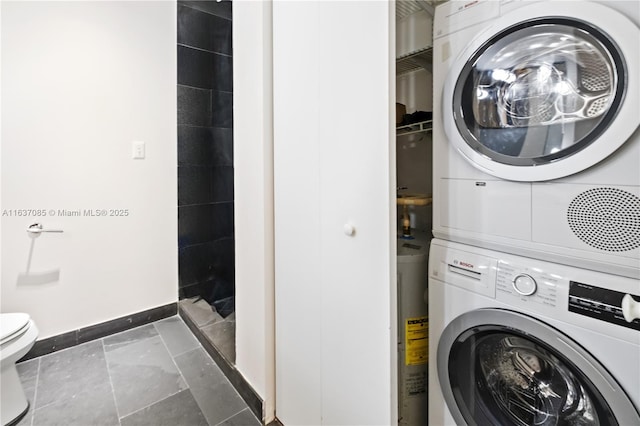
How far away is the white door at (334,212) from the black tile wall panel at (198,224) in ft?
4.10

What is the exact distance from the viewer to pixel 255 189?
133 cm

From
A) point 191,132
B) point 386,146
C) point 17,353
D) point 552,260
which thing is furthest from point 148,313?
point 552,260

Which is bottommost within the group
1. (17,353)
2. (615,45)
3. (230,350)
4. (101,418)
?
(101,418)

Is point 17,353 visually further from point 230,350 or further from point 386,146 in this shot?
point 386,146

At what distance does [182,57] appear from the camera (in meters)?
2.25

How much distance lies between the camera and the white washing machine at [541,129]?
65cm

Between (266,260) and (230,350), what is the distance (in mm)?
777

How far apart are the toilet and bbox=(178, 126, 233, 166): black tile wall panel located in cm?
134

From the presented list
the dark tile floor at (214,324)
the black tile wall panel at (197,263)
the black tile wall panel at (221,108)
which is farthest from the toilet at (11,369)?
the black tile wall panel at (221,108)

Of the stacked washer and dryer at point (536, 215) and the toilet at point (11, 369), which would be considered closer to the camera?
the stacked washer and dryer at point (536, 215)

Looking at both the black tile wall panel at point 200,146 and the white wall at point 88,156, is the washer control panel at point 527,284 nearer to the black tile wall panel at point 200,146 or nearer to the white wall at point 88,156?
the black tile wall panel at point 200,146

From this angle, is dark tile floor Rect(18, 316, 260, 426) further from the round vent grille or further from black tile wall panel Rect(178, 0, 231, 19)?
black tile wall panel Rect(178, 0, 231, 19)

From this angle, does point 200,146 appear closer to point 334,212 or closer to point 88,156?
point 88,156

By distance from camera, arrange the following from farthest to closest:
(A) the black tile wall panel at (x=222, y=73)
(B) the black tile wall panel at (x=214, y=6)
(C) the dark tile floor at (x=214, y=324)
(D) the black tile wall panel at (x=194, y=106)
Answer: (D) the black tile wall panel at (x=194, y=106)
(A) the black tile wall panel at (x=222, y=73)
(B) the black tile wall panel at (x=214, y=6)
(C) the dark tile floor at (x=214, y=324)
